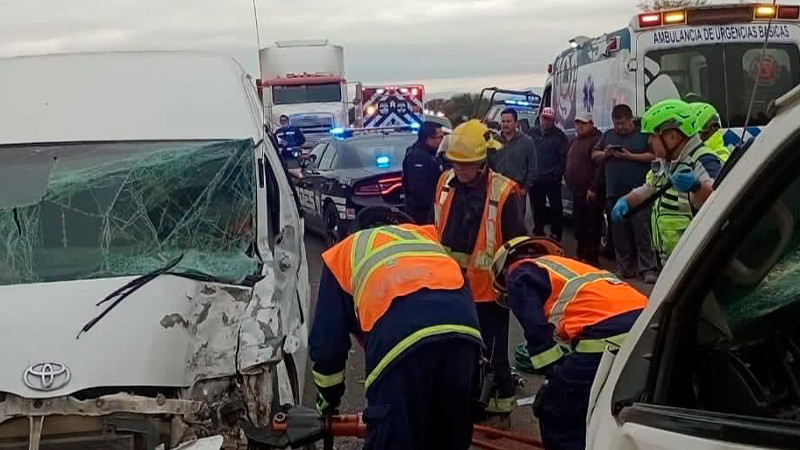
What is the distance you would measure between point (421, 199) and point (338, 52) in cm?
1904

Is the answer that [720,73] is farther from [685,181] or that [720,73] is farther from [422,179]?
[685,181]

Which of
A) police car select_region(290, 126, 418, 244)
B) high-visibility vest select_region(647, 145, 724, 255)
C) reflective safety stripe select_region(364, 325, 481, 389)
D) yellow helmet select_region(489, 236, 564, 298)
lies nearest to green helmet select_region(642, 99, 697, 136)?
high-visibility vest select_region(647, 145, 724, 255)

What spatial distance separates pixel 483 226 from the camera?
5324mm

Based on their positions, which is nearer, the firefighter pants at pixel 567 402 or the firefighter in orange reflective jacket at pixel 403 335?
the firefighter in orange reflective jacket at pixel 403 335

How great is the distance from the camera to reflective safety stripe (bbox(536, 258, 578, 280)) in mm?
3654

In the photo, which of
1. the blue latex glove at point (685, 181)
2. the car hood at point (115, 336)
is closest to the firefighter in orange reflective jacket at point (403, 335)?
Answer: the car hood at point (115, 336)

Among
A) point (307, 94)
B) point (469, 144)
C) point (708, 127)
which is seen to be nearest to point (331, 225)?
point (708, 127)

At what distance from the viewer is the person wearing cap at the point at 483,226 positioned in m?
5.26

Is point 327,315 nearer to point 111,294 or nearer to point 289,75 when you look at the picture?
point 111,294

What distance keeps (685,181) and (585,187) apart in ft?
16.4

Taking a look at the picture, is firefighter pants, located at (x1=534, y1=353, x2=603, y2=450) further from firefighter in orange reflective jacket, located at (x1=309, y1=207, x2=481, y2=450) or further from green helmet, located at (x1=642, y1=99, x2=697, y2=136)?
green helmet, located at (x1=642, y1=99, x2=697, y2=136)

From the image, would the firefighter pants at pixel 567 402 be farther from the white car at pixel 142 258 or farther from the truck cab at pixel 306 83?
the truck cab at pixel 306 83

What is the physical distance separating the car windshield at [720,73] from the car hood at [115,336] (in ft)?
21.9

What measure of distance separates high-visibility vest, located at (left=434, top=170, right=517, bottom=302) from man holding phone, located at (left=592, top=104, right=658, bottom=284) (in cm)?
383
